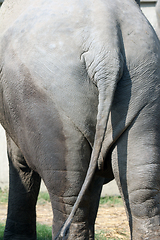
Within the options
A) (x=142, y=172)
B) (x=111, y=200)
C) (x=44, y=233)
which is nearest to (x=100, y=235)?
(x=44, y=233)

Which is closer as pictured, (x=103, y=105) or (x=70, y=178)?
(x=103, y=105)

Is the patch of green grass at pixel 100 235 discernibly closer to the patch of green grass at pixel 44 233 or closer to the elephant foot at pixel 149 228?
the patch of green grass at pixel 44 233

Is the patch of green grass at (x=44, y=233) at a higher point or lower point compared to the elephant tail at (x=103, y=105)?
lower

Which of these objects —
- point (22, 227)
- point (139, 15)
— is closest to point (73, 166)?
point (139, 15)

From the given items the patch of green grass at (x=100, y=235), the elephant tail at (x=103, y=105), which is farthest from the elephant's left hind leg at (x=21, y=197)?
the elephant tail at (x=103, y=105)

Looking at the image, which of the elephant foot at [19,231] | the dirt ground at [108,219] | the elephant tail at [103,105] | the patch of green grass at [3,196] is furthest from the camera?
the patch of green grass at [3,196]

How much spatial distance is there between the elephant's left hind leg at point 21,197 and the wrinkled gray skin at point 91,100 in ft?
3.14

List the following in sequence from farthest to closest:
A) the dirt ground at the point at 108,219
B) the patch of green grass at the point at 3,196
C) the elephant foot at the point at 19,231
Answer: the patch of green grass at the point at 3,196 → the dirt ground at the point at 108,219 → the elephant foot at the point at 19,231

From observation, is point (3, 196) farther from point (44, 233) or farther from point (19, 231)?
point (19, 231)

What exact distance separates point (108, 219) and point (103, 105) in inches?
120

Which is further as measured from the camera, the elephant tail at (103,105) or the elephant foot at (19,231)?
the elephant foot at (19,231)

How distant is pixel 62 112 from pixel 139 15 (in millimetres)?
608

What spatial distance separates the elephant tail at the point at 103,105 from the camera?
1.58 meters

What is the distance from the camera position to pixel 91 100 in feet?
5.44
